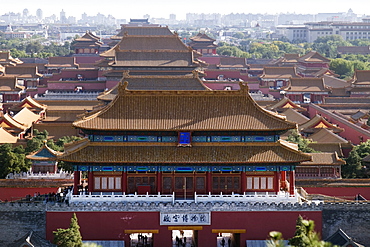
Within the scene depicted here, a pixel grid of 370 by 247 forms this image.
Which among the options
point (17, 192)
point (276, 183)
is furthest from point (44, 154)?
point (276, 183)

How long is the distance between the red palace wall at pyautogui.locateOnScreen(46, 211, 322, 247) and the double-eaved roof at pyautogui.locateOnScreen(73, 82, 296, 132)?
3.99 m

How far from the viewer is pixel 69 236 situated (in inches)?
1275

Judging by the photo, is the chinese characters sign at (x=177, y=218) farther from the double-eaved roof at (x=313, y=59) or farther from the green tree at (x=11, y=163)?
the double-eaved roof at (x=313, y=59)

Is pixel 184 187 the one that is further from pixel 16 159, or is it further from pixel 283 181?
pixel 16 159

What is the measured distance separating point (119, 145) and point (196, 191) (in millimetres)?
4299

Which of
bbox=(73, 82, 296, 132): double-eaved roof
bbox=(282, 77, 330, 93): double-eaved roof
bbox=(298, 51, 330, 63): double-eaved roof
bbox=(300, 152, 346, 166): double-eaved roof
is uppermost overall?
bbox=(73, 82, 296, 132): double-eaved roof

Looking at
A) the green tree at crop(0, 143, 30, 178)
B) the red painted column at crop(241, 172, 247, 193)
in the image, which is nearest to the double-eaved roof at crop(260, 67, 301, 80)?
the green tree at crop(0, 143, 30, 178)

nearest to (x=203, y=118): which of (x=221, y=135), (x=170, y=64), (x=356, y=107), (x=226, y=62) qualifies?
(x=221, y=135)

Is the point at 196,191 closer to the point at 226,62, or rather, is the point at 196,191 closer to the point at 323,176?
the point at 323,176

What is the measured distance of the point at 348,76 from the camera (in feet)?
332

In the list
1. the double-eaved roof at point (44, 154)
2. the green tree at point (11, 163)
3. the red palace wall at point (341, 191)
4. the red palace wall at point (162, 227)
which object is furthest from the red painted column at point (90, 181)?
the red palace wall at point (341, 191)

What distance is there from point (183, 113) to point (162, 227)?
5520 millimetres

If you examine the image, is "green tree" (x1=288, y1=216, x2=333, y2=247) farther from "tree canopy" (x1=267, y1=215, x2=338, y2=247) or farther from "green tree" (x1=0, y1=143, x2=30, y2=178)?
"green tree" (x1=0, y1=143, x2=30, y2=178)

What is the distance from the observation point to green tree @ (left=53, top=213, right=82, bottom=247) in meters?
32.2
